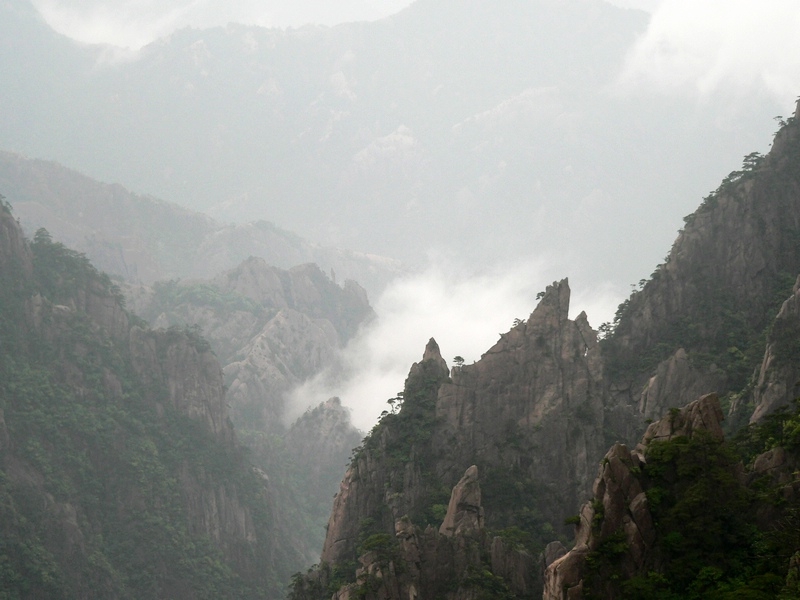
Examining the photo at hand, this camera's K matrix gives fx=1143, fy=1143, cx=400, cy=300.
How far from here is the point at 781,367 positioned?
224 ft

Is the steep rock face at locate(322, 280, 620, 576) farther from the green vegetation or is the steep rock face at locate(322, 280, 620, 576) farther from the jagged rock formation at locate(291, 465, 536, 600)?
the green vegetation

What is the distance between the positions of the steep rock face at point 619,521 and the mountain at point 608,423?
0.29 feet

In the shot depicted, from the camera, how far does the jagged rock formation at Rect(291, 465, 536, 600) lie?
215 ft

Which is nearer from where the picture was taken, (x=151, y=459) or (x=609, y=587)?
(x=609, y=587)

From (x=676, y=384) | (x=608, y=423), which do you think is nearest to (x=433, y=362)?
(x=608, y=423)

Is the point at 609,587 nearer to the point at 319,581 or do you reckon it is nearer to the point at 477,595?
the point at 477,595

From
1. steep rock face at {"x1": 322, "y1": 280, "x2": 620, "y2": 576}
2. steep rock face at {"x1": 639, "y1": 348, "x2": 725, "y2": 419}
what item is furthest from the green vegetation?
steep rock face at {"x1": 322, "y1": 280, "x2": 620, "y2": 576}

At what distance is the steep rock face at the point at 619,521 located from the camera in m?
49.6

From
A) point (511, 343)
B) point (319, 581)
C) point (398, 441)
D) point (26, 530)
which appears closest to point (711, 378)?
point (511, 343)

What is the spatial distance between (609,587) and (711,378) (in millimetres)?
35202

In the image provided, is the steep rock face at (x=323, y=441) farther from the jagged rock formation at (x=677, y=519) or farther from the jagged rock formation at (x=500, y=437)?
the jagged rock formation at (x=677, y=519)

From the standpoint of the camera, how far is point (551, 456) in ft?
270

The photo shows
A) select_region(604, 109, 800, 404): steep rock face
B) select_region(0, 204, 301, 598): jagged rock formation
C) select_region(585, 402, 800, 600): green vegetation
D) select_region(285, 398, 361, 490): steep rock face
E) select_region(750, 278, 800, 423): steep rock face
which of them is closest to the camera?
select_region(585, 402, 800, 600): green vegetation

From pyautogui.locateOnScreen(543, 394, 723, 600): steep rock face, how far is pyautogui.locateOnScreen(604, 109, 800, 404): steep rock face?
3163cm
